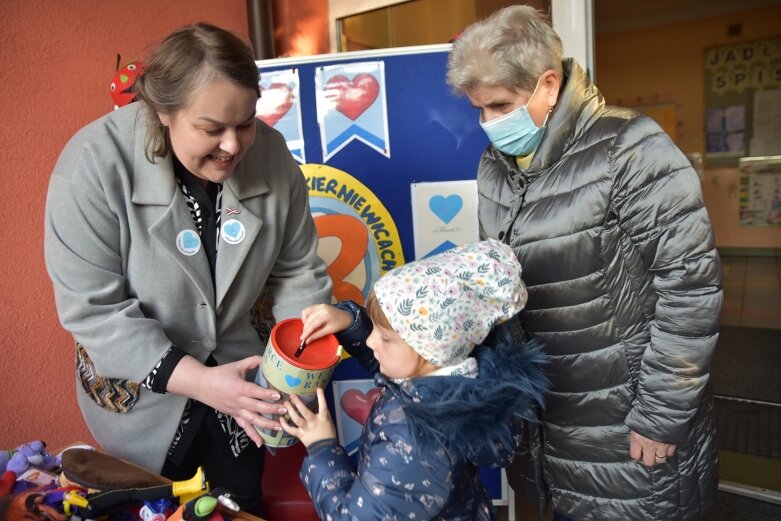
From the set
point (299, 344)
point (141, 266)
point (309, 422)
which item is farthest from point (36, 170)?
point (309, 422)

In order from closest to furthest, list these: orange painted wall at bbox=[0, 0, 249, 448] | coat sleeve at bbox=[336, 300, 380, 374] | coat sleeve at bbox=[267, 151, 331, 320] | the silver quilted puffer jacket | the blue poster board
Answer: the silver quilted puffer jacket < coat sleeve at bbox=[336, 300, 380, 374] < coat sleeve at bbox=[267, 151, 331, 320] < orange painted wall at bbox=[0, 0, 249, 448] < the blue poster board

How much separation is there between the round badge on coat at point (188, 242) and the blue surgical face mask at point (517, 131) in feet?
2.35

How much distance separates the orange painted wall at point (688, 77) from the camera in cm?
762

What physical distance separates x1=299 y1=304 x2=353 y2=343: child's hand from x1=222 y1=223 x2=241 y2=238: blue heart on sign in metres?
0.25

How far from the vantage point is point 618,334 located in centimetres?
139

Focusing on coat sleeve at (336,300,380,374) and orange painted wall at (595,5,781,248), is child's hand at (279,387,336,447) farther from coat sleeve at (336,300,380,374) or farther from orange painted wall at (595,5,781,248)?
orange painted wall at (595,5,781,248)

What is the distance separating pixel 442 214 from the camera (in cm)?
231

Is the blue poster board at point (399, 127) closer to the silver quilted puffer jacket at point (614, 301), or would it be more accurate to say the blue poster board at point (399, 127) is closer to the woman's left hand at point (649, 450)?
the silver quilted puffer jacket at point (614, 301)

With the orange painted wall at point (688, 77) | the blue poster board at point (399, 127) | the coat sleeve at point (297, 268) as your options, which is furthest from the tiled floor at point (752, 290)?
the coat sleeve at point (297, 268)

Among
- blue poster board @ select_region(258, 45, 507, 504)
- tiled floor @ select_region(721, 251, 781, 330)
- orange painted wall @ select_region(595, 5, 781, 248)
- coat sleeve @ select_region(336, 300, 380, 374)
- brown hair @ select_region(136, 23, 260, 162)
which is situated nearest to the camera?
brown hair @ select_region(136, 23, 260, 162)

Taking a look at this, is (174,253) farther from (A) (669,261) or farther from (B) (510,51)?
(A) (669,261)

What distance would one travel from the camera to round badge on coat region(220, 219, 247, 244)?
1360mm

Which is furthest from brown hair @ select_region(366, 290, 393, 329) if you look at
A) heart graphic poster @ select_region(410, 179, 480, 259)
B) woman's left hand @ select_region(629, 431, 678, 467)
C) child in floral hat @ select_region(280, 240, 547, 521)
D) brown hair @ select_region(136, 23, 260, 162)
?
heart graphic poster @ select_region(410, 179, 480, 259)

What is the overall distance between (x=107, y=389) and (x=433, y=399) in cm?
75
